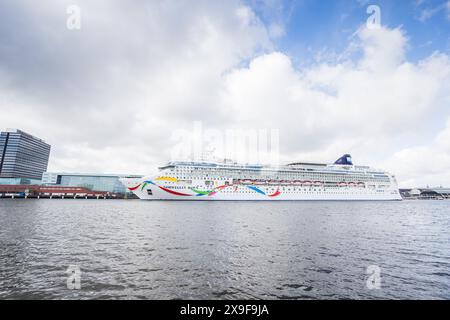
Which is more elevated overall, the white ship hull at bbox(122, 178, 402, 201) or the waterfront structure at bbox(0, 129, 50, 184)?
the waterfront structure at bbox(0, 129, 50, 184)

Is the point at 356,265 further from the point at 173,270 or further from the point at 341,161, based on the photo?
the point at 341,161

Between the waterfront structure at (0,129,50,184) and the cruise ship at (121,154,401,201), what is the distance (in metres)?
130

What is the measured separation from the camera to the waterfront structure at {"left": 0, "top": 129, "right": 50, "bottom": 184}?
5945 inches

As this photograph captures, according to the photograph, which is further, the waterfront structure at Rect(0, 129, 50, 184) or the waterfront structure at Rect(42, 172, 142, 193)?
the waterfront structure at Rect(0, 129, 50, 184)

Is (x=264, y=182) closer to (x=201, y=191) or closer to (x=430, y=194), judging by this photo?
(x=201, y=191)

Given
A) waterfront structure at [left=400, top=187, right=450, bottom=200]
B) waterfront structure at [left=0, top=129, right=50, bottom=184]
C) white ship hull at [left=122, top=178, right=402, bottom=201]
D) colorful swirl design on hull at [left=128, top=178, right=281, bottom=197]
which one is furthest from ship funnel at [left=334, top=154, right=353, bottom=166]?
waterfront structure at [left=0, top=129, right=50, bottom=184]

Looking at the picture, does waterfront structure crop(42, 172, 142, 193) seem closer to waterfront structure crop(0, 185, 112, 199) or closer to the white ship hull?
waterfront structure crop(0, 185, 112, 199)

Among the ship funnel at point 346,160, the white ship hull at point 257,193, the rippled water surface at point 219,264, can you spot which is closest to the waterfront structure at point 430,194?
the white ship hull at point 257,193

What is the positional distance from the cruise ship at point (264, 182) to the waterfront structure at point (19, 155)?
130079 millimetres

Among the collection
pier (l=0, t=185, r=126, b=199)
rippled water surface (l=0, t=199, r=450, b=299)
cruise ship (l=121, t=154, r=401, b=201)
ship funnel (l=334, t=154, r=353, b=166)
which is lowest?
rippled water surface (l=0, t=199, r=450, b=299)

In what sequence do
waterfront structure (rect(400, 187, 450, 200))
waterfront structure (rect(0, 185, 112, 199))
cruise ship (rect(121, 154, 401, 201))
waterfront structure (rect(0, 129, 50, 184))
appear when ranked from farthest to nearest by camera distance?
waterfront structure (rect(400, 187, 450, 200)) → waterfront structure (rect(0, 129, 50, 184)) → waterfront structure (rect(0, 185, 112, 199)) → cruise ship (rect(121, 154, 401, 201))

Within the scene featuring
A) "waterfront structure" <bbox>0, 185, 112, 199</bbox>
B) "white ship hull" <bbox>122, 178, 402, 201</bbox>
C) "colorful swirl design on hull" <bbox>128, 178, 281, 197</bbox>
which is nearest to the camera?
"colorful swirl design on hull" <bbox>128, 178, 281, 197</bbox>
